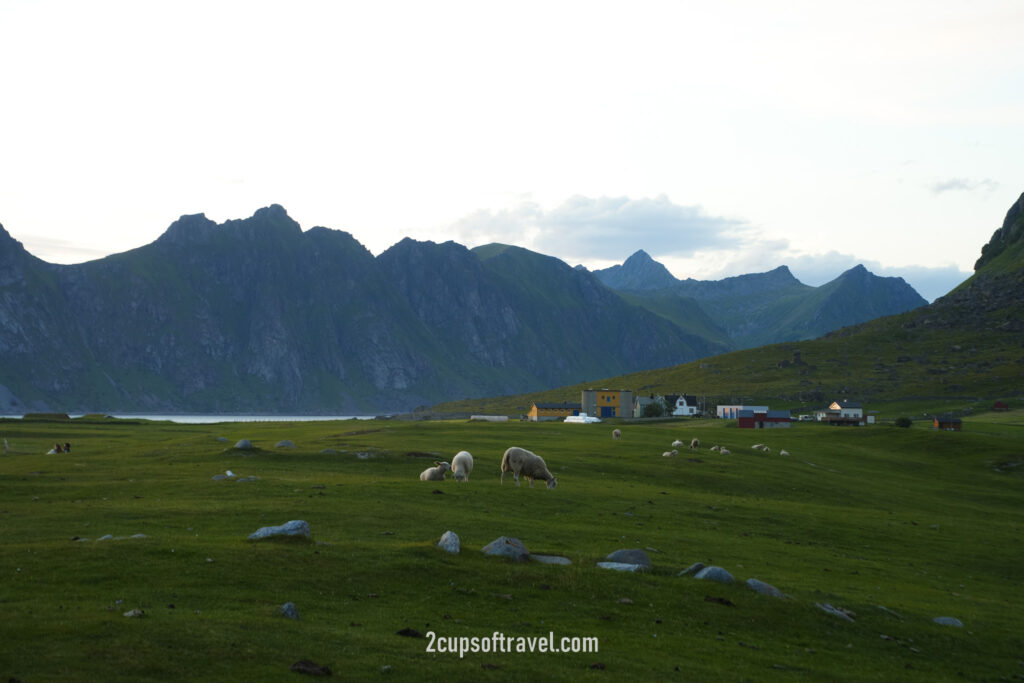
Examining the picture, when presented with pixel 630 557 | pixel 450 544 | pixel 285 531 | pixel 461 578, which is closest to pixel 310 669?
pixel 461 578

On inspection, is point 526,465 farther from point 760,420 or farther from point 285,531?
point 760,420

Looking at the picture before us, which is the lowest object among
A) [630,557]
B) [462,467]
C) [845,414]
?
[630,557]

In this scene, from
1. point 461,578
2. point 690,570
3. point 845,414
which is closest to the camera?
point 461,578

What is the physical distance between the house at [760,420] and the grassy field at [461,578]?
3444 inches

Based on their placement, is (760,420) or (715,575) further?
(760,420)

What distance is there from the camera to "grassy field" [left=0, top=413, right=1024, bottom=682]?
1978cm

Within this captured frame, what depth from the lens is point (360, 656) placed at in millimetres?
19469

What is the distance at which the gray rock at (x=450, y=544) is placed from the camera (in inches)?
1137

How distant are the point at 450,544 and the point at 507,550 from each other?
2.09 metres

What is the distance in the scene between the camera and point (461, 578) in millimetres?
26609

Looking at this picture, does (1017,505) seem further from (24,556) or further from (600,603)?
(24,556)

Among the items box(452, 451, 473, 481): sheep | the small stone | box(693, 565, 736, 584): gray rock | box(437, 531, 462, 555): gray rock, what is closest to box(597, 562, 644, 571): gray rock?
box(693, 565, 736, 584): gray rock

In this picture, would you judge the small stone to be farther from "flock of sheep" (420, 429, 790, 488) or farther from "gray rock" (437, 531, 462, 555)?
"flock of sheep" (420, 429, 790, 488)

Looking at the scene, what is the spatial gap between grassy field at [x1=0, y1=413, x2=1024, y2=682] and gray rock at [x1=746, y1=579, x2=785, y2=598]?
0.44 m
